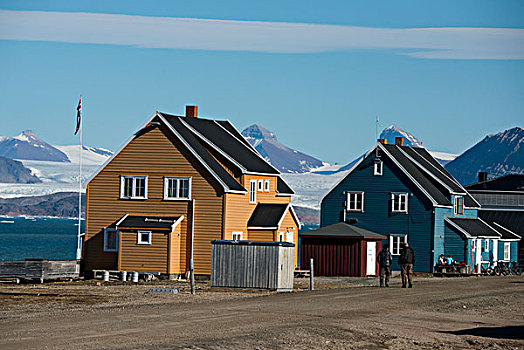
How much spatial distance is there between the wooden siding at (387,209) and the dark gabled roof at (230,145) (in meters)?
11.7

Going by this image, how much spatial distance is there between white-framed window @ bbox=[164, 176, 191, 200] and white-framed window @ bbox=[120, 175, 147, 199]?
129 centimetres

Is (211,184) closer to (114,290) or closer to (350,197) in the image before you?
(114,290)

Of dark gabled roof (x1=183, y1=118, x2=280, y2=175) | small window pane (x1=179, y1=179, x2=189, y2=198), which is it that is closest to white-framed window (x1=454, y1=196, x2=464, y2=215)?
dark gabled roof (x1=183, y1=118, x2=280, y2=175)

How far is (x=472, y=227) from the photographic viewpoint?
2938 inches

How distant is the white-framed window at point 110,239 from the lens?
57344 millimetres

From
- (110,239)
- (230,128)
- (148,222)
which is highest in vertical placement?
(230,128)

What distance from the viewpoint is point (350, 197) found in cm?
7400

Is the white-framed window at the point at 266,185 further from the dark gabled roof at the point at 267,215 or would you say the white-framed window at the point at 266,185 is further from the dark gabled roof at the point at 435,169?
the dark gabled roof at the point at 435,169

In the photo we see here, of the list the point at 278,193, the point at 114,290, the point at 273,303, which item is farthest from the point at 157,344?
the point at 278,193

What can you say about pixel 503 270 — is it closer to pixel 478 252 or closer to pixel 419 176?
pixel 478 252

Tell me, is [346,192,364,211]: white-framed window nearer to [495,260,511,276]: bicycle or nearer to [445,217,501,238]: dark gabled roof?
[445,217,501,238]: dark gabled roof

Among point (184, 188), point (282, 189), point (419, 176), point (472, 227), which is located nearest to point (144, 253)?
point (184, 188)

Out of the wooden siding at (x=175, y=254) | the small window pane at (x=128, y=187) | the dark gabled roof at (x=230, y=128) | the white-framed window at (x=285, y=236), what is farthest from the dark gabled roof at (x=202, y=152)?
the dark gabled roof at (x=230, y=128)

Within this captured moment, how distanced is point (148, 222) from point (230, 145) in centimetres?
847
